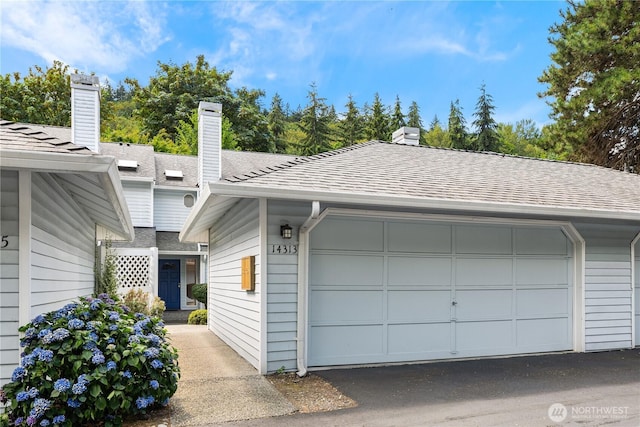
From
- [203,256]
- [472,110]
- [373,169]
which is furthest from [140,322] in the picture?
[472,110]

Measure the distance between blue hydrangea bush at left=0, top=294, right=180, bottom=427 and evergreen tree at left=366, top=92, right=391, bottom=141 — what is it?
28105 millimetres

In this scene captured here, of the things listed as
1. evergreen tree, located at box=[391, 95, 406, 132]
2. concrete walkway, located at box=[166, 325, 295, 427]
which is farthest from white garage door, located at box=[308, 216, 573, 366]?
evergreen tree, located at box=[391, 95, 406, 132]

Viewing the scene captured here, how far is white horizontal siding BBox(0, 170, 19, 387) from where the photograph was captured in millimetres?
4031

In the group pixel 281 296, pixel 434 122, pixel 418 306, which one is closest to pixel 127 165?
pixel 281 296

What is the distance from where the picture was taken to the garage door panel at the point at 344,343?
6.26 m

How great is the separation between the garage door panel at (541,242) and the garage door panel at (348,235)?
2407 mm

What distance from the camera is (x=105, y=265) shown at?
1169 cm

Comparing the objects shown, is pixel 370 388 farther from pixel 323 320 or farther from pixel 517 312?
pixel 517 312

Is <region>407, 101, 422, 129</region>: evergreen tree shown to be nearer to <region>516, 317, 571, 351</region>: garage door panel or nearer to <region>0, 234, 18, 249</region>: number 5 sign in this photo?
<region>516, 317, 571, 351</region>: garage door panel

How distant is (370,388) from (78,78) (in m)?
10.4

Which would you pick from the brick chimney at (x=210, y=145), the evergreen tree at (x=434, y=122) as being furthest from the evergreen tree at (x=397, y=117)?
the brick chimney at (x=210, y=145)

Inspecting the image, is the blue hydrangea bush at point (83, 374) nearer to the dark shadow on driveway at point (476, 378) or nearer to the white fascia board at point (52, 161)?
the white fascia board at point (52, 161)

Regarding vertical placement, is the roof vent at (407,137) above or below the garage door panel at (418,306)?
above

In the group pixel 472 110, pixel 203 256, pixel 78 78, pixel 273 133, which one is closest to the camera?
pixel 78 78
